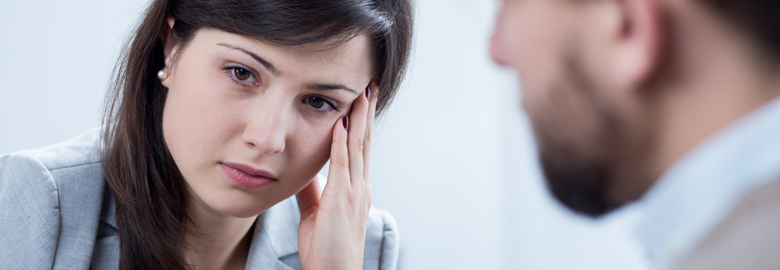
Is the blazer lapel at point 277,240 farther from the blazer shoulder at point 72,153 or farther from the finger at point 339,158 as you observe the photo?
the blazer shoulder at point 72,153

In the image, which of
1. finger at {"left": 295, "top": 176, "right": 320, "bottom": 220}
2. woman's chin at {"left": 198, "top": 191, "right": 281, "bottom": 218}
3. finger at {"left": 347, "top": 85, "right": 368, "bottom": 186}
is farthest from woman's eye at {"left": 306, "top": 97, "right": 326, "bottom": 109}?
finger at {"left": 295, "top": 176, "right": 320, "bottom": 220}

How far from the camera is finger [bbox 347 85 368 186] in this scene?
1.28 metres

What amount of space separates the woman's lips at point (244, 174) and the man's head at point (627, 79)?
29.5 inches

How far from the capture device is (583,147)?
0.44m

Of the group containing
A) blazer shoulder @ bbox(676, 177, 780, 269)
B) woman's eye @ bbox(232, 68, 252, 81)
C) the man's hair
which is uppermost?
the man's hair

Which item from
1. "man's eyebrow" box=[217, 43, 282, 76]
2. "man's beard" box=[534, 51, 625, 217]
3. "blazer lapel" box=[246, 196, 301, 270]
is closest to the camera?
"man's beard" box=[534, 51, 625, 217]

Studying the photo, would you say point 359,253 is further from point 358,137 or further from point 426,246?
point 426,246

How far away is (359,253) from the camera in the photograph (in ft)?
4.40

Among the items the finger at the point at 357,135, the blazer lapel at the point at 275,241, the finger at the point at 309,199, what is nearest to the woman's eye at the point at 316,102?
the finger at the point at 357,135

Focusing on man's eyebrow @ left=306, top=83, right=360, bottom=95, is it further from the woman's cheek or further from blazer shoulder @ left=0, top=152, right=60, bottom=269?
blazer shoulder @ left=0, top=152, right=60, bottom=269

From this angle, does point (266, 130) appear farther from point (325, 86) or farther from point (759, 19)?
point (759, 19)

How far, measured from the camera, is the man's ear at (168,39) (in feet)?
3.90

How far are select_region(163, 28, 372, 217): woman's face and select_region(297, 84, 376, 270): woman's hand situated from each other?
0.40 ft

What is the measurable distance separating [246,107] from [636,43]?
31.9 inches
